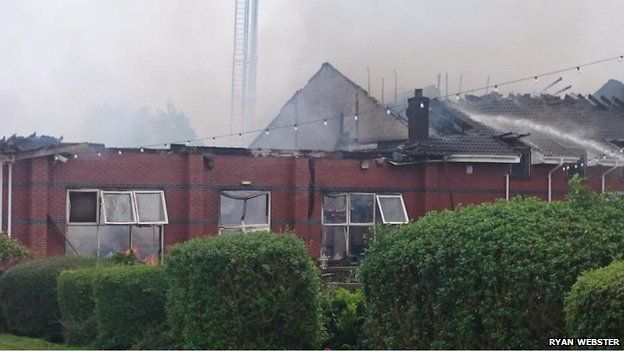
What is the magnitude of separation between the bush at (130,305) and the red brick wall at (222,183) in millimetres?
11092

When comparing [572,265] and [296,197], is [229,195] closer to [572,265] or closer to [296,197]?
[296,197]

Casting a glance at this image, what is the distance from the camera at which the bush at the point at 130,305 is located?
A: 570 inches

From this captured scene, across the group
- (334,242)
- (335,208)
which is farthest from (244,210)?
(334,242)

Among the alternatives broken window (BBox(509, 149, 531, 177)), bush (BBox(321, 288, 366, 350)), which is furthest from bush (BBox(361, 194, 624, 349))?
broken window (BBox(509, 149, 531, 177))

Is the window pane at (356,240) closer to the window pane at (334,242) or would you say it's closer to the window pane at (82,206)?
the window pane at (334,242)

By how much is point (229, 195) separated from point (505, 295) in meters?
18.7

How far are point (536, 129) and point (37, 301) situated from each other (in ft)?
98.5

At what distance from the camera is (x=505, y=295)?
10.0 meters

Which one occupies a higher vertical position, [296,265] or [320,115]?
[320,115]

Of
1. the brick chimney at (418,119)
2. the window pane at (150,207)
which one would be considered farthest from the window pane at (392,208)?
A: the window pane at (150,207)

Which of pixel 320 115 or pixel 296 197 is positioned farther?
pixel 320 115

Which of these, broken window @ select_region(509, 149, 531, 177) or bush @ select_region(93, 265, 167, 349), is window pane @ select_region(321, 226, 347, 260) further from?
bush @ select_region(93, 265, 167, 349)

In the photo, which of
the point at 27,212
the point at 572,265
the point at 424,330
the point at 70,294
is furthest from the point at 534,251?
the point at 27,212

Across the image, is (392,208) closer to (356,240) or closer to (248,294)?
(356,240)
